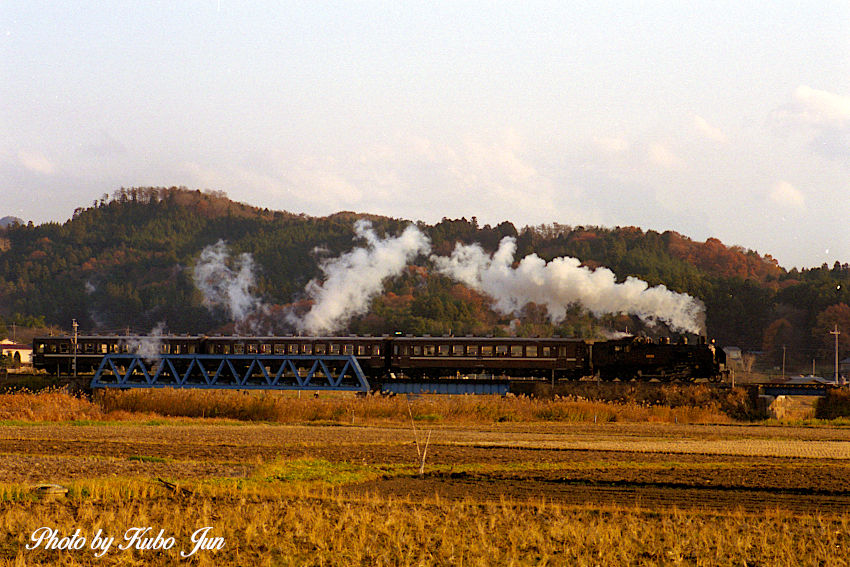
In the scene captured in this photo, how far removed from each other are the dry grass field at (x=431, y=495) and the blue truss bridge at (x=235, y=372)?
71.9 ft

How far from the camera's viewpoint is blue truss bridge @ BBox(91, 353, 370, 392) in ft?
248

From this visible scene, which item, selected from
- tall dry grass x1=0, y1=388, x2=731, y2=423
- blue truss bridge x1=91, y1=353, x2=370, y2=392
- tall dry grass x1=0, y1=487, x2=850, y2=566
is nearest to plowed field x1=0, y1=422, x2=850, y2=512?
tall dry grass x1=0, y1=487, x2=850, y2=566

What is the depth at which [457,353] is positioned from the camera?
73875 millimetres

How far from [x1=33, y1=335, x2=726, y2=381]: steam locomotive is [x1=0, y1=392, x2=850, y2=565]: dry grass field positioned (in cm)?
1583

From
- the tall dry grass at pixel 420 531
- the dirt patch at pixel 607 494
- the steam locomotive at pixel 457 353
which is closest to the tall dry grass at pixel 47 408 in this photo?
the steam locomotive at pixel 457 353

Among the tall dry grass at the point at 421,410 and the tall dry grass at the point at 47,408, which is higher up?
the tall dry grass at the point at 421,410

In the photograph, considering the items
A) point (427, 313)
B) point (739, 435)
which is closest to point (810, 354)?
point (427, 313)

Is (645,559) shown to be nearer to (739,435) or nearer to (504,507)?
(504,507)

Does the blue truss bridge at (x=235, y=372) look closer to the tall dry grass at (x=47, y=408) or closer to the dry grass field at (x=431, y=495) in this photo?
the tall dry grass at (x=47, y=408)

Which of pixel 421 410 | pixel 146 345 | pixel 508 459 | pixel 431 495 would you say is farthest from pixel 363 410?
pixel 431 495

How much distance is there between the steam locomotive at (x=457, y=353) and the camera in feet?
225

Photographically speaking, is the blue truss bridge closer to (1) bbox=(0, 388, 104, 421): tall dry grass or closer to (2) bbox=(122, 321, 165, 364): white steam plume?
(2) bbox=(122, 321, 165, 364): white steam plume

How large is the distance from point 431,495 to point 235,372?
173 ft

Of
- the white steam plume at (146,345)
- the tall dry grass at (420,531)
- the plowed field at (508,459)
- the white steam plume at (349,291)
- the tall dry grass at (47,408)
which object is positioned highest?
the white steam plume at (349,291)
